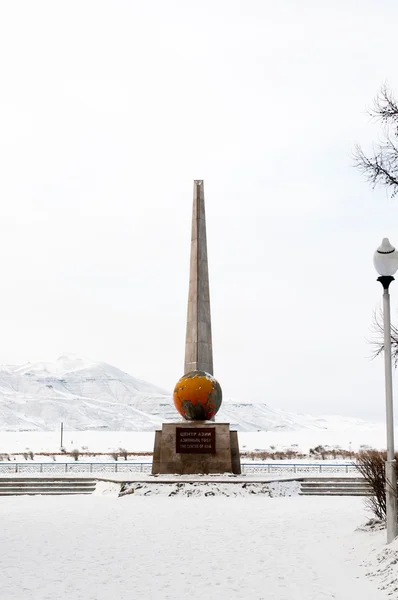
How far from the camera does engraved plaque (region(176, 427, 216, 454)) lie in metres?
24.0

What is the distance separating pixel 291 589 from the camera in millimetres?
8766

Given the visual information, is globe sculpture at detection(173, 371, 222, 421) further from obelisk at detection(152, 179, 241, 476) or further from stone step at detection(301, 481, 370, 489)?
stone step at detection(301, 481, 370, 489)

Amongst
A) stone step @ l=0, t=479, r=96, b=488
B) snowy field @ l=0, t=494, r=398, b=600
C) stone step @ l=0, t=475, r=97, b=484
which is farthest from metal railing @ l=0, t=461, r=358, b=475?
snowy field @ l=0, t=494, r=398, b=600

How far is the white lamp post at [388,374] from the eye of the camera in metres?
10.3

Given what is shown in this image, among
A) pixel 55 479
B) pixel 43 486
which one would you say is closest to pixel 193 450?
pixel 55 479

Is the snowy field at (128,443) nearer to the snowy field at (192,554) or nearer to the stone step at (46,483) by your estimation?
the stone step at (46,483)

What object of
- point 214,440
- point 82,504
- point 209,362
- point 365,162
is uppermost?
point 365,162

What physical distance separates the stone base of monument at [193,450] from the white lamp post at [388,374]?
13.2 m

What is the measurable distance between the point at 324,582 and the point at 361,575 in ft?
2.08

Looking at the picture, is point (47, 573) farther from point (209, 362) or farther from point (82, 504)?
point (209, 362)

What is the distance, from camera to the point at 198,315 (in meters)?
31.3

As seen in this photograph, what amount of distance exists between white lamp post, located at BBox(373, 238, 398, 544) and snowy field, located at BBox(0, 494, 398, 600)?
0.51 meters

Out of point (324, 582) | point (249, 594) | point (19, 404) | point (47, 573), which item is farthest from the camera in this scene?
point (19, 404)

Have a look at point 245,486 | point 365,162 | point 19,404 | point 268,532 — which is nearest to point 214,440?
point 245,486
